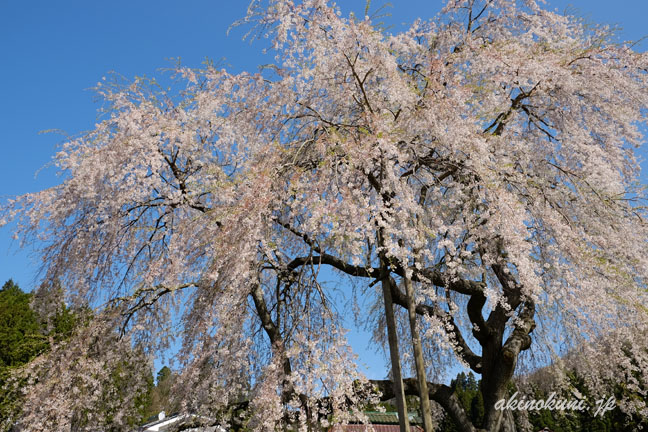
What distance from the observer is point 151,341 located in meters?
7.32

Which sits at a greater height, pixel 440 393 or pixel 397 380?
pixel 397 380

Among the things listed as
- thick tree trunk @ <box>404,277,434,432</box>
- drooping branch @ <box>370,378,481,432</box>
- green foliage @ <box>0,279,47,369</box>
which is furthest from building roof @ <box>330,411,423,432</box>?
green foliage @ <box>0,279,47,369</box>

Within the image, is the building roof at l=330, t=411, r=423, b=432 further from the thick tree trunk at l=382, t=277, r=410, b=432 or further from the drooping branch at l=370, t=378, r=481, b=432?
the thick tree trunk at l=382, t=277, r=410, b=432

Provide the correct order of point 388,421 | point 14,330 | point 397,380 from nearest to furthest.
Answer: point 397,380 → point 14,330 → point 388,421

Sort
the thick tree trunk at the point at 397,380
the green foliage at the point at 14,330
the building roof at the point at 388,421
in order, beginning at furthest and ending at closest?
the green foliage at the point at 14,330 < the building roof at the point at 388,421 < the thick tree trunk at the point at 397,380

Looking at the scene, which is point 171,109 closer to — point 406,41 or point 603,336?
point 406,41

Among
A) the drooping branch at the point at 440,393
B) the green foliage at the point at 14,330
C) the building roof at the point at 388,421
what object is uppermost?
the green foliage at the point at 14,330

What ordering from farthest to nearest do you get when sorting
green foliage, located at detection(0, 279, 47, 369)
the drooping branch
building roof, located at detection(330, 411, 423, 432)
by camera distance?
green foliage, located at detection(0, 279, 47, 369), building roof, located at detection(330, 411, 423, 432), the drooping branch

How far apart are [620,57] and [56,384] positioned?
30.8 feet

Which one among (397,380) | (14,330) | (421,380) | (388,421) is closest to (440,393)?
(421,380)

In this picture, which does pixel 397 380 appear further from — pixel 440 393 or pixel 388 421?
pixel 388 421

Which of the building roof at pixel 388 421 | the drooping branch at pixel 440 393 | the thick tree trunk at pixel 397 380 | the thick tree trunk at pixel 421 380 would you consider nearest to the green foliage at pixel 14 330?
the building roof at pixel 388 421

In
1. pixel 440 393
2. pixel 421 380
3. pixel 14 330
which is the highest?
pixel 14 330

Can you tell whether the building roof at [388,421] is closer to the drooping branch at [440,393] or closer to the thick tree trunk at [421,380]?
the drooping branch at [440,393]
